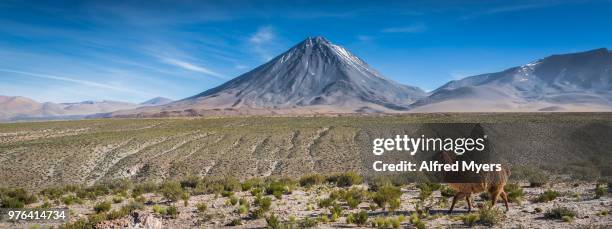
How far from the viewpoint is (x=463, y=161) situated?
11219 mm

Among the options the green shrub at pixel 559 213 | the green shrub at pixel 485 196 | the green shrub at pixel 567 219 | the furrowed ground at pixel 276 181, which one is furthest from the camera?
the green shrub at pixel 485 196

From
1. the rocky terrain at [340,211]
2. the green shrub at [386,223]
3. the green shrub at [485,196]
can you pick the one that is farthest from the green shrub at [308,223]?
the green shrub at [485,196]

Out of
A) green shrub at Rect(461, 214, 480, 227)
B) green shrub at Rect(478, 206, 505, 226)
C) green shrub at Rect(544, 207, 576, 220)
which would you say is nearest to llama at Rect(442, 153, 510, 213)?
green shrub at Rect(478, 206, 505, 226)

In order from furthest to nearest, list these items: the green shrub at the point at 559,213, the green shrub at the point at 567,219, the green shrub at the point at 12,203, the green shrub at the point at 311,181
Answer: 1. the green shrub at the point at 311,181
2. the green shrub at the point at 12,203
3. the green shrub at the point at 559,213
4. the green shrub at the point at 567,219

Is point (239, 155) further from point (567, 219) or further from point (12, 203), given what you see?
point (567, 219)

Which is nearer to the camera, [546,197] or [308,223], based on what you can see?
[308,223]

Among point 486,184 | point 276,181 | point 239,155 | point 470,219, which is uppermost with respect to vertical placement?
point 486,184

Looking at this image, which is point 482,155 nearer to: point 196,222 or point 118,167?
point 196,222

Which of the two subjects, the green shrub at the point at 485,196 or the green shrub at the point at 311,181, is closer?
the green shrub at the point at 485,196

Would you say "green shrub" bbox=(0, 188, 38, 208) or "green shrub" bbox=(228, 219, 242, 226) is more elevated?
"green shrub" bbox=(228, 219, 242, 226)

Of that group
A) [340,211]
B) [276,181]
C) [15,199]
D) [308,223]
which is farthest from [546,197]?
[15,199]

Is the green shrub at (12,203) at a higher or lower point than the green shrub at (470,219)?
lower

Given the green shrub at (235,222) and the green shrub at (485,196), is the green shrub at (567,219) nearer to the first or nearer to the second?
the green shrub at (485,196)

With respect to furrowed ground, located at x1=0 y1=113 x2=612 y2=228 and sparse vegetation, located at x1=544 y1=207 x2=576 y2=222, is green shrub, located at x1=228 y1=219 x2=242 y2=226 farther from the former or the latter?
sparse vegetation, located at x1=544 y1=207 x2=576 y2=222
